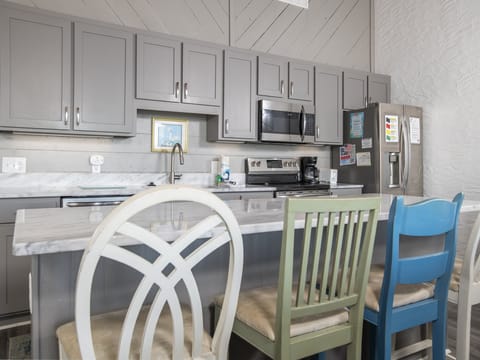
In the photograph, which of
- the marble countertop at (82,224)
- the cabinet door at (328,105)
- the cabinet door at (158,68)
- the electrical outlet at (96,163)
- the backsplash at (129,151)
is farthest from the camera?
the cabinet door at (328,105)

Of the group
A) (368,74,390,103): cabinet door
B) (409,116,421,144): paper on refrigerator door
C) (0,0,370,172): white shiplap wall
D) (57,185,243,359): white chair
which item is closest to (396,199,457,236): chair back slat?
(57,185,243,359): white chair

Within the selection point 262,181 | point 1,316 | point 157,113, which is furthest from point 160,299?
point 262,181

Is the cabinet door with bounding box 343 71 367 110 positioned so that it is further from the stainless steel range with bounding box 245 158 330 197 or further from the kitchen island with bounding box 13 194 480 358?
the kitchen island with bounding box 13 194 480 358

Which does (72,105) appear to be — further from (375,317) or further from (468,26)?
(468,26)

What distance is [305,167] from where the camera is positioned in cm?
446

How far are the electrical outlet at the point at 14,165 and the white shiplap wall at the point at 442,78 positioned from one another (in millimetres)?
4118

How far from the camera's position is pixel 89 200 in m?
2.74

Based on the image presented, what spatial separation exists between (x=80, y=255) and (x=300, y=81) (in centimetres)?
341

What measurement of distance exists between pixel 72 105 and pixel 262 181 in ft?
7.00

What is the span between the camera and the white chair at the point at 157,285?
81cm

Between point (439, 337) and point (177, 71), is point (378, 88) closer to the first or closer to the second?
point (177, 71)

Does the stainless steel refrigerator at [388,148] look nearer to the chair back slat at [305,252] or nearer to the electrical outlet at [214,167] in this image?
the electrical outlet at [214,167]

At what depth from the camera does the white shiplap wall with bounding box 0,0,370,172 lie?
3232 millimetres

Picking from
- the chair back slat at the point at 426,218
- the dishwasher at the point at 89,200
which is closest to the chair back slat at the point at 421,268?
the chair back slat at the point at 426,218
